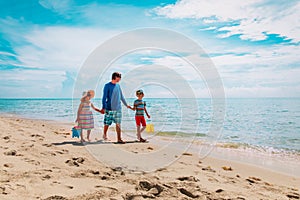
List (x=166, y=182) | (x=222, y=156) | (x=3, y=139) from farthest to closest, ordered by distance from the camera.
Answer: (x=222, y=156)
(x=3, y=139)
(x=166, y=182)

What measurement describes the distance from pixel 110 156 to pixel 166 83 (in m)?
3.88

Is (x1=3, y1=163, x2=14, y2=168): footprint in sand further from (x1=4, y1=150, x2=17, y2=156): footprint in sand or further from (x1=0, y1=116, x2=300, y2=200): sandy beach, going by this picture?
(x1=4, y1=150, x2=17, y2=156): footprint in sand

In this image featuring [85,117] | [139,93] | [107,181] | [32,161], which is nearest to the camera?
[107,181]

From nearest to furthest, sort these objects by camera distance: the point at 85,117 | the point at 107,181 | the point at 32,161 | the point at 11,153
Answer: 1. the point at 107,181
2. the point at 32,161
3. the point at 11,153
4. the point at 85,117

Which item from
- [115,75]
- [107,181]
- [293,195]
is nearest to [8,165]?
[107,181]

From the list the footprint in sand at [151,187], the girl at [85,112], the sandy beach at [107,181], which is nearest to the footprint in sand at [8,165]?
the sandy beach at [107,181]

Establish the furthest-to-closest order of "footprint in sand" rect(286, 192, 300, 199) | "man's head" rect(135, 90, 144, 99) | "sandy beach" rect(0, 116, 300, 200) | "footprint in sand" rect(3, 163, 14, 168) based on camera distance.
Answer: "man's head" rect(135, 90, 144, 99)
"footprint in sand" rect(3, 163, 14, 168)
"footprint in sand" rect(286, 192, 300, 199)
"sandy beach" rect(0, 116, 300, 200)

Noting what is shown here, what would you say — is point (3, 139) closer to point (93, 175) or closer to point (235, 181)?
point (93, 175)

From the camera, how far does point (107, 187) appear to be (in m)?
3.25

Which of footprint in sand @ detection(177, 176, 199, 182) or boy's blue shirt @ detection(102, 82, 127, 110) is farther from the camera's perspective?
boy's blue shirt @ detection(102, 82, 127, 110)

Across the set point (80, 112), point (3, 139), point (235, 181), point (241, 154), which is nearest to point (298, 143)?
point (241, 154)

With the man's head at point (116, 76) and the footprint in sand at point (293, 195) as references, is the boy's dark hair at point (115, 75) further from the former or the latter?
the footprint in sand at point (293, 195)

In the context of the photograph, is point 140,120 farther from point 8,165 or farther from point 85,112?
point 8,165

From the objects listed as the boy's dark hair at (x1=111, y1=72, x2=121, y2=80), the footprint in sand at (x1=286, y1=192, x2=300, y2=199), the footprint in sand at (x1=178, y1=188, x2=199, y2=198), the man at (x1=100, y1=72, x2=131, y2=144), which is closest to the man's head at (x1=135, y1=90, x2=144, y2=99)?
the man at (x1=100, y1=72, x2=131, y2=144)
